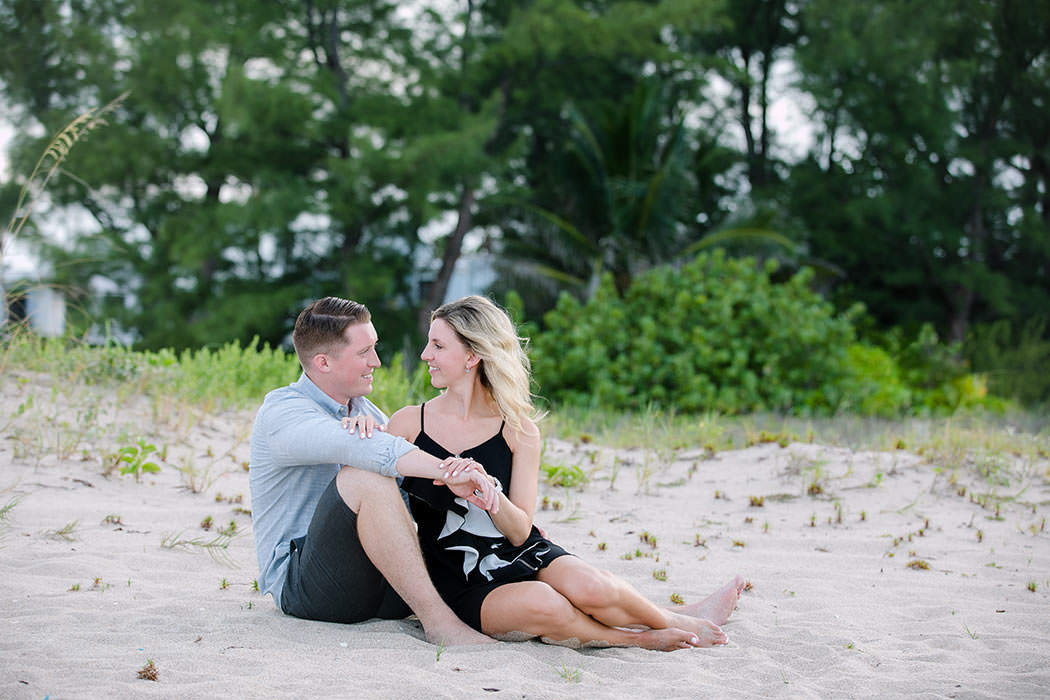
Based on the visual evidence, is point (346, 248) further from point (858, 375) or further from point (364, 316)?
point (364, 316)

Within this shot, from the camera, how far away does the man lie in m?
3.21

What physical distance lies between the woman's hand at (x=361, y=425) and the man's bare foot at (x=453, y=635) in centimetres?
76

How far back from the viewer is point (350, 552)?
3.32m

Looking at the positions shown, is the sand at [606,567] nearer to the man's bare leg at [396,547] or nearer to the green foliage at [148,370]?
the man's bare leg at [396,547]

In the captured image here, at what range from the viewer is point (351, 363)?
137 inches

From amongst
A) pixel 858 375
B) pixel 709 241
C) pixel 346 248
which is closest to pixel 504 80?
pixel 346 248

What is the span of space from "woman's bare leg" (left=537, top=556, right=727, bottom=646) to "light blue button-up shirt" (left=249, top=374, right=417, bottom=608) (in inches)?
28.0

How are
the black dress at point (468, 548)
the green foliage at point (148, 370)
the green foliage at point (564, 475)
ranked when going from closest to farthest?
the black dress at point (468, 548)
the green foliage at point (564, 475)
the green foliage at point (148, 370)

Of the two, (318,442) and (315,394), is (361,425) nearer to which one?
(318,442)

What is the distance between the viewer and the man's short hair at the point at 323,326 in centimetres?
347

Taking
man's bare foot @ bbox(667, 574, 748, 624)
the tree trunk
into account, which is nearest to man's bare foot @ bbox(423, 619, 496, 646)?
man's bare foot @ bbox(667, 574, 748, 624)

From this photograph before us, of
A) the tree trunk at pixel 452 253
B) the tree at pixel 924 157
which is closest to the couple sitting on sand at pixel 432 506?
the tree trunk at pixel 452 253

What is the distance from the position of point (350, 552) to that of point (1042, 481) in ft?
17.7

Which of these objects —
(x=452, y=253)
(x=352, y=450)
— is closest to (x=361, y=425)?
(x=352, y=450)
